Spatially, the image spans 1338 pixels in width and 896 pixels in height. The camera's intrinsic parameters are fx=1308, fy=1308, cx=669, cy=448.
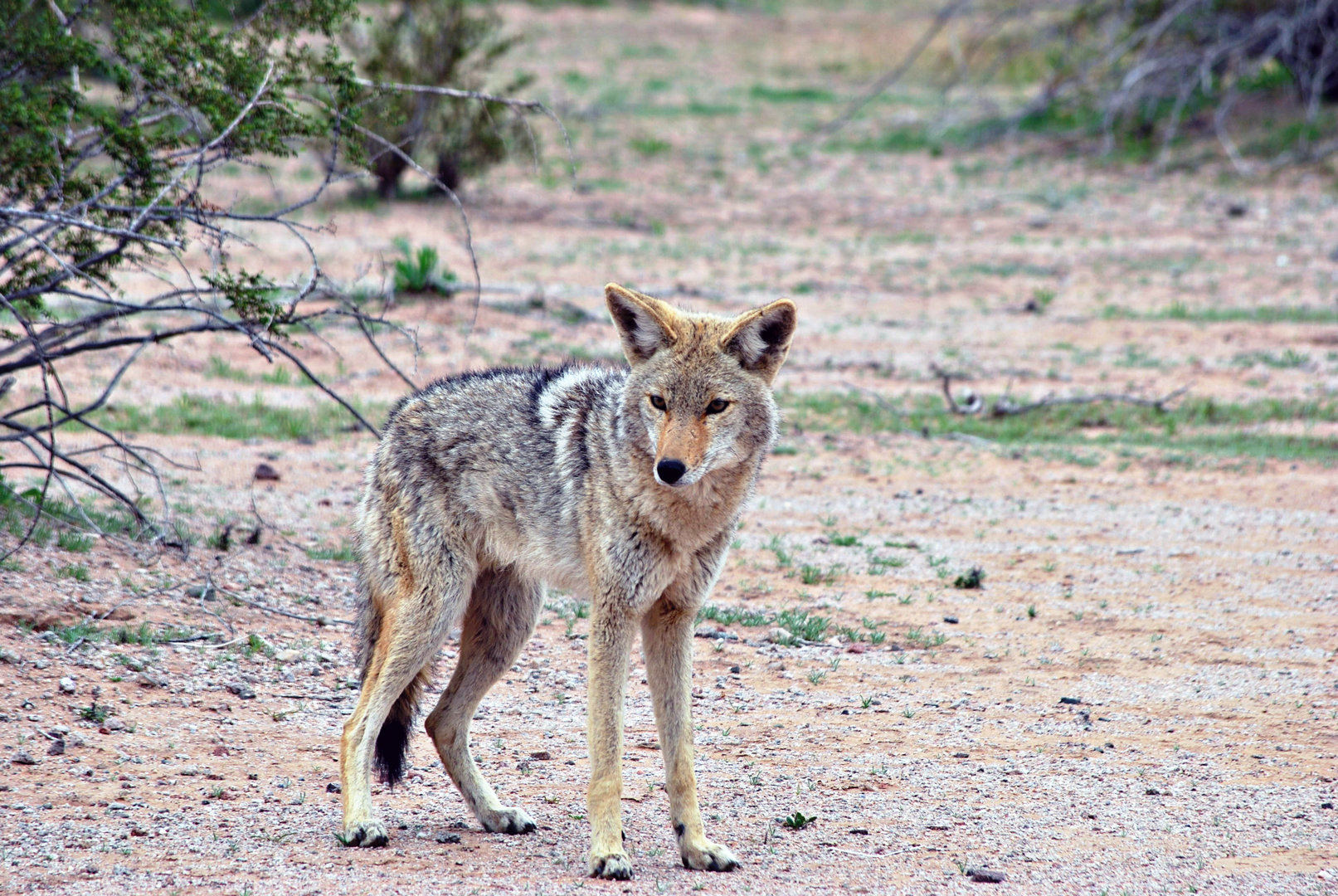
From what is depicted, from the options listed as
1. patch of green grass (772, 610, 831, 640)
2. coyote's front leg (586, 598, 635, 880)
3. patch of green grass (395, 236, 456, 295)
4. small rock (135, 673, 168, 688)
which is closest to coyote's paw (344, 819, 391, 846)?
coyote's front leg (586, 598, 635, 880)

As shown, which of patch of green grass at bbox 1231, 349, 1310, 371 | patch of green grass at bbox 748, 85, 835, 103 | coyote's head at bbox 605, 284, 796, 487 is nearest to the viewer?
coyote's head at bbox 605, 284, 796, 487

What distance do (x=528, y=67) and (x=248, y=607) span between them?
75.7 feet

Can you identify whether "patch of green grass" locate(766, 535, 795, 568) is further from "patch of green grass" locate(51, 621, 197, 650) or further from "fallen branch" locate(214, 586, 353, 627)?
"patch of green grass" locate(51, 621, 197, 650)

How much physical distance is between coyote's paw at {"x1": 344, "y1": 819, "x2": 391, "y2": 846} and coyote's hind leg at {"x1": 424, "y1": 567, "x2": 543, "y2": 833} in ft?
1.32

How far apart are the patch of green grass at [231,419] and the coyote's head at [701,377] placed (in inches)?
230

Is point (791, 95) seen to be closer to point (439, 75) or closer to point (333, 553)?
point (439, 75)

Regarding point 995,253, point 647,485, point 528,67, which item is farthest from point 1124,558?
point 528,67

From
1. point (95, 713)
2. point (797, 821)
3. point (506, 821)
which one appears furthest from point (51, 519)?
point (797, 821)

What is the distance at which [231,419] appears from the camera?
32.8ft

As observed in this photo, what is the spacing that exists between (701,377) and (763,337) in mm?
311

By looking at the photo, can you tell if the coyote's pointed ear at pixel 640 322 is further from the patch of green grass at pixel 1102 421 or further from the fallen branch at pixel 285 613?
the patch of green grass at pixel 1102 421

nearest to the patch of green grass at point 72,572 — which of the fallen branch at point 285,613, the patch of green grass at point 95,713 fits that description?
the fallen branch at point 285,613

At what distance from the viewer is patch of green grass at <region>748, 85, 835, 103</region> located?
1055 inches

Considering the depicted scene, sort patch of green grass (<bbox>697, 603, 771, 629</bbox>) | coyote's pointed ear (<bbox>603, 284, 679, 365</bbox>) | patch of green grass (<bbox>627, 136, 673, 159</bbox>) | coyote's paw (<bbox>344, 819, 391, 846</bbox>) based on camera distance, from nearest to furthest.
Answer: coyote's paw (<bbox>344, 819, 391, 846</bbox>), coyote's pointed ear (<bbox>603, 284, 679, 365</bbox>), patch of green grass (<bbox>697, 603, 771, 629</bbox>), patch of green grass (<bbox>627, 136, 673, 159</bbox>)
